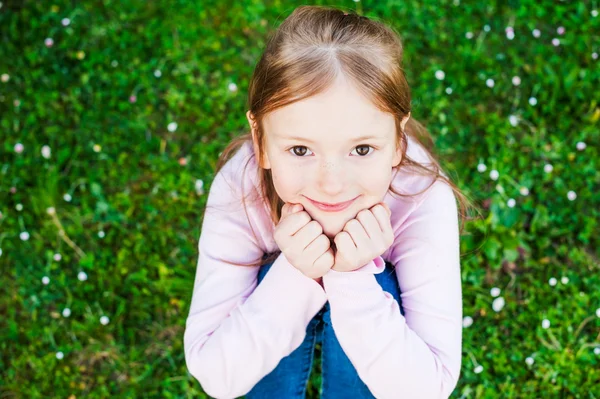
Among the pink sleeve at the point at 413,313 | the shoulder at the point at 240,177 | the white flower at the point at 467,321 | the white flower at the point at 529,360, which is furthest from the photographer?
the white flower at the point at 467,321

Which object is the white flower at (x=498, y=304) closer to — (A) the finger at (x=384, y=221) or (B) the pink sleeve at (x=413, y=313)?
(B) the pink sleeve at (x=413, y=313)

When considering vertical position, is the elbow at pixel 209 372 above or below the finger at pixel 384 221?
below

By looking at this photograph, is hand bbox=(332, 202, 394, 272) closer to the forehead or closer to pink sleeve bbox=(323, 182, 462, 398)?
pink sleeve bbox=(323, 182, 462, 398)

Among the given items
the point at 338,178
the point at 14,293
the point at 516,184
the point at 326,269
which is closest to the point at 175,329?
the point at 14,293

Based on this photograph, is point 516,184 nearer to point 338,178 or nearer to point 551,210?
point 551,210

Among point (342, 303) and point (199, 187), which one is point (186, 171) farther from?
point (342, 303)

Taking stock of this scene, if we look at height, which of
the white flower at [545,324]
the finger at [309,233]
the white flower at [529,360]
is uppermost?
the finger at [309,233]

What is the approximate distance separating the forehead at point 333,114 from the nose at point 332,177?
0.30 ft

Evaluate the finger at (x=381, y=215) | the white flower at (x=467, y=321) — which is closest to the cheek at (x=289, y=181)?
the finger at (x=381, y=215)

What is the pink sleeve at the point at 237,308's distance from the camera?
7.03ft

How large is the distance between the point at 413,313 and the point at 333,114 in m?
0.85

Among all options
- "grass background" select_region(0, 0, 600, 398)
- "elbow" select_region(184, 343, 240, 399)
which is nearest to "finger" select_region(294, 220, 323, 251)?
"elbow" select_region(184, 343, 240, 399)

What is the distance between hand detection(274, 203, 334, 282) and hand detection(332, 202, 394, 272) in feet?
0.14

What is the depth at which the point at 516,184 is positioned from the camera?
3148mm
